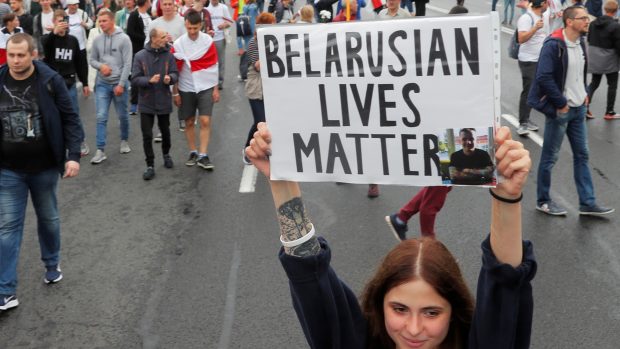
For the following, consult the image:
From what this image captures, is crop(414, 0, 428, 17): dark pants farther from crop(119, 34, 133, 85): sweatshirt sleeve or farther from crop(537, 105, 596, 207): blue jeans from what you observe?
crop(537, 105, 596, 207): blue jeans

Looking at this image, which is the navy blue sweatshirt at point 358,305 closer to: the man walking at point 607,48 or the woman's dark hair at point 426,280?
the woman's dark hair at point 426,280

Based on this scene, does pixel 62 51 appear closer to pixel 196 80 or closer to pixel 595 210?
pixel 196 80

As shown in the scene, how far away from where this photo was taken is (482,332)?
2207 millimetres

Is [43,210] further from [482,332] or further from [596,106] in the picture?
[596,106]

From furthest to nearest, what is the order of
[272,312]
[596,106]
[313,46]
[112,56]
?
[596,106], [112,56], [272,312], [313,46]

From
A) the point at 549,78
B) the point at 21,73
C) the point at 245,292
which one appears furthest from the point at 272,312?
the point at 549,78

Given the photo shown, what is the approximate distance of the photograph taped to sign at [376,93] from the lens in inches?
94.6

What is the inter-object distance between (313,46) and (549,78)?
16.3 ft

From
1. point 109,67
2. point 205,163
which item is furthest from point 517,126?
point 109,67

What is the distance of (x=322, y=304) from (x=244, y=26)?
1320 cm

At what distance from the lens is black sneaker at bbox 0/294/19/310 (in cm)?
573

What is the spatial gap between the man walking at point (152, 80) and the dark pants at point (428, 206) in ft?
12.1

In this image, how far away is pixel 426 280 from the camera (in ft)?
7.47

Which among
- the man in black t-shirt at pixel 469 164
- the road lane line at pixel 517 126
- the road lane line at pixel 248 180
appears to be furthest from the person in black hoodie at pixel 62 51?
the man in black t-shirt at pixel 469 164
